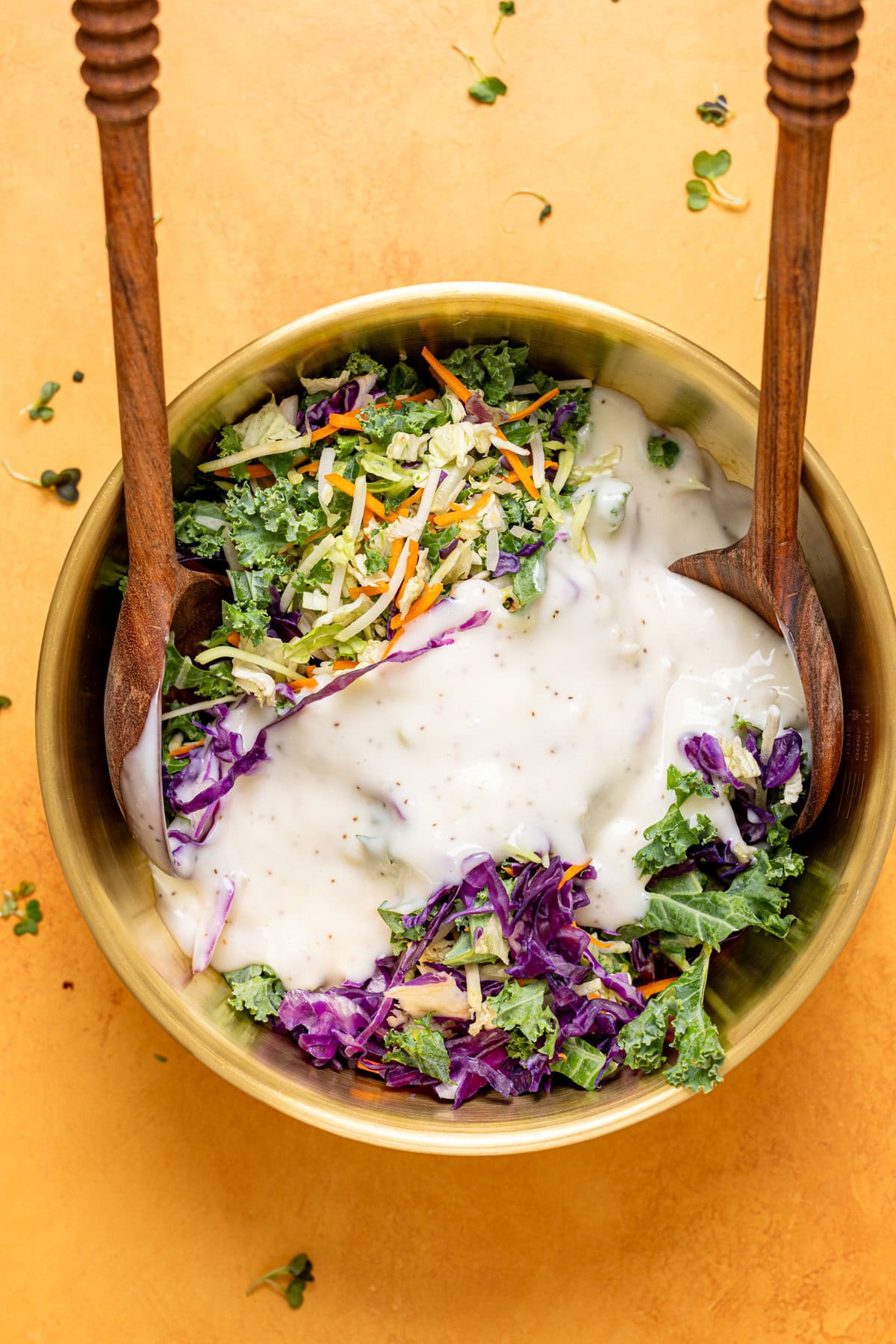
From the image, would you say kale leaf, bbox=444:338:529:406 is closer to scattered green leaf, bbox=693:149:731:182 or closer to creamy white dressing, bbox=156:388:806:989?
creamy white dressing, bbox=156:388:806:989

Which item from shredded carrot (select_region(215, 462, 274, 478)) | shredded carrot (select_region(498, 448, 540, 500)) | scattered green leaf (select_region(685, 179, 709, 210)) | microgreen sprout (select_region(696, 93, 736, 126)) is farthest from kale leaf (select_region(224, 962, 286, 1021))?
microgreen sprout (select_region(696, 93, 736, 126))

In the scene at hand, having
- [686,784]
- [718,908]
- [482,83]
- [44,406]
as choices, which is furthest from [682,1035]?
[482,83]

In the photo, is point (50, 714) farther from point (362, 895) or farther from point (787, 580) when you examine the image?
point (787, 580)

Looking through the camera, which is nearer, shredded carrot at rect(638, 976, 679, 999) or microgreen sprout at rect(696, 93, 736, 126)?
shredded carrot at rect(638, 976, 679, 999)

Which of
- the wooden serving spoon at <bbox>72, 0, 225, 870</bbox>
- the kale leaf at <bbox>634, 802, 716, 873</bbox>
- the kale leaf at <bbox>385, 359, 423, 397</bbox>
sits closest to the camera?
the wooden serving spoon at <bbox>72, 0, 225, 870</bbox>

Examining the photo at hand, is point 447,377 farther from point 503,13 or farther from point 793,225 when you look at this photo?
point 503,13

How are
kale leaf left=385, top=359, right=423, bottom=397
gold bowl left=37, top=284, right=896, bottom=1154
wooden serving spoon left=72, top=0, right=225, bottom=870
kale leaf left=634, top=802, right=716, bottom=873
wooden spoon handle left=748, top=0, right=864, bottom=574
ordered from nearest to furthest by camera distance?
wooden spoon handle left=748, top=0, right=864, bottom=574, wooden serving spoon left=72, top=0, right=225, bottom=870, gold bowl left=37, top=284, right=896, bottom=1154, kale leaf left=634, top=802, right=716, bottom=873, kale leaf left=385, top=359, right=423, bottom=397
